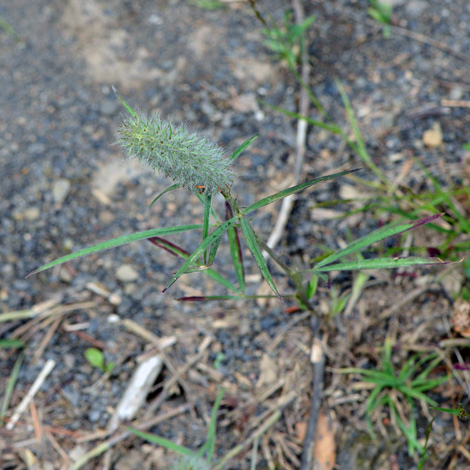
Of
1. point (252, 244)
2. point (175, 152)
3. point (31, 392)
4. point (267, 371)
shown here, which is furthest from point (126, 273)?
point (175, 152)

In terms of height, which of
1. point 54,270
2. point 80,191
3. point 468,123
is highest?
point 80,191

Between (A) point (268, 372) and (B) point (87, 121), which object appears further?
(B) point (87, 121)

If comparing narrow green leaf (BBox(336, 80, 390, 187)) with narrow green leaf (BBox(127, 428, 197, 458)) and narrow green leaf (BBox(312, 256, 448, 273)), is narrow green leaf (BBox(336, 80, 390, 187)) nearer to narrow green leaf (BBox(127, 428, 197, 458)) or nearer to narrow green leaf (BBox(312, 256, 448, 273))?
narrow green leaf (BBox(312, 256, 448, 273))

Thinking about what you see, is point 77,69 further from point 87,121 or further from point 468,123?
point 468,123

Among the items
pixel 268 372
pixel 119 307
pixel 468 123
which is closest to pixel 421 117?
pixel 468 123

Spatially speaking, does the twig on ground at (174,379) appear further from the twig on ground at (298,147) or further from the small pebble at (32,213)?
the small pebble at (32,213)

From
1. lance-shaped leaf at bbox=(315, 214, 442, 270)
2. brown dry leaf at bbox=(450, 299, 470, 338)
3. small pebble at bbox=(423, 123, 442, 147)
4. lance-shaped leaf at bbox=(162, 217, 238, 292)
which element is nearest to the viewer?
lance-shaped leaf at bbox=(162, 217, 238, 292)

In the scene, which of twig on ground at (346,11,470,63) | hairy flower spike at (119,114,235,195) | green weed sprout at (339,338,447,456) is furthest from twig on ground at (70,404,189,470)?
twig on ground at (346,11,470,63)

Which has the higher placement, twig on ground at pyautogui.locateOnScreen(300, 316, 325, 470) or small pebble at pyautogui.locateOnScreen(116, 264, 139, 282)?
small pebble at pyautogui.locateOnScreen(116, 264, 139, 282)
